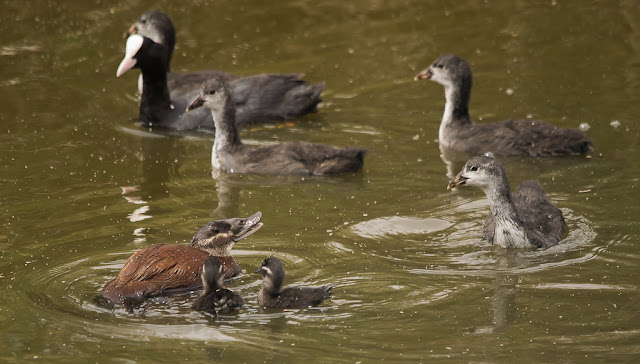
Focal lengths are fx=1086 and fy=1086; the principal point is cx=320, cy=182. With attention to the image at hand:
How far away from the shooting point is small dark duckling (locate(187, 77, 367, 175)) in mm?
11344

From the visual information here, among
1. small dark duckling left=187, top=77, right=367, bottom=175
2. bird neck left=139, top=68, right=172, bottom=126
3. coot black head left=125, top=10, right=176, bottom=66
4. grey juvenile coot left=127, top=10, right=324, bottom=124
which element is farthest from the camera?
coot black head left=125, top=10, right=176, bottom=66

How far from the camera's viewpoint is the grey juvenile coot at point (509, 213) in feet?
29.8

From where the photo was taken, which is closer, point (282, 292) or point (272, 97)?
point (282, 292)

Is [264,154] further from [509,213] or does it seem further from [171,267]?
[171,267]

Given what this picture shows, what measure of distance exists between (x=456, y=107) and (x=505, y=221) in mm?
3768

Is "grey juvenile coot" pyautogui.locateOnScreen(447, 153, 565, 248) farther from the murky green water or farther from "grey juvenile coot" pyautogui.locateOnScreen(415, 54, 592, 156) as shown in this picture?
"grey juvenile coot" pyautogui.locateOnScreen(415, 54, 592, 156)

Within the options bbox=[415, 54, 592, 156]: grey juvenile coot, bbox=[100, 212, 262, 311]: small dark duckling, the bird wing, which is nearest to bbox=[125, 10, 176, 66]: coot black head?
bbox=[415, 54, 592, 156]: grey juvenile coot

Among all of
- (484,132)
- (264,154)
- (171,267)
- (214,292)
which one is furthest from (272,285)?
(484,132)

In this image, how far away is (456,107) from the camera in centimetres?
1270

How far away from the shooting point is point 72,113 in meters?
13.6

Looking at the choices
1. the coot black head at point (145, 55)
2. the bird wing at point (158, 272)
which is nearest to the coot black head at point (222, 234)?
the bird wing at point (158, 272)

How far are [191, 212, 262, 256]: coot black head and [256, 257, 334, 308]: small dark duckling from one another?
0.93 m

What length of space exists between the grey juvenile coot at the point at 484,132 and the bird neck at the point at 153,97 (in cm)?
316

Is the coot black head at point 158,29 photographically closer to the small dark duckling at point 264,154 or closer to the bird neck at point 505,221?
the small dark duckling at point 264,154
